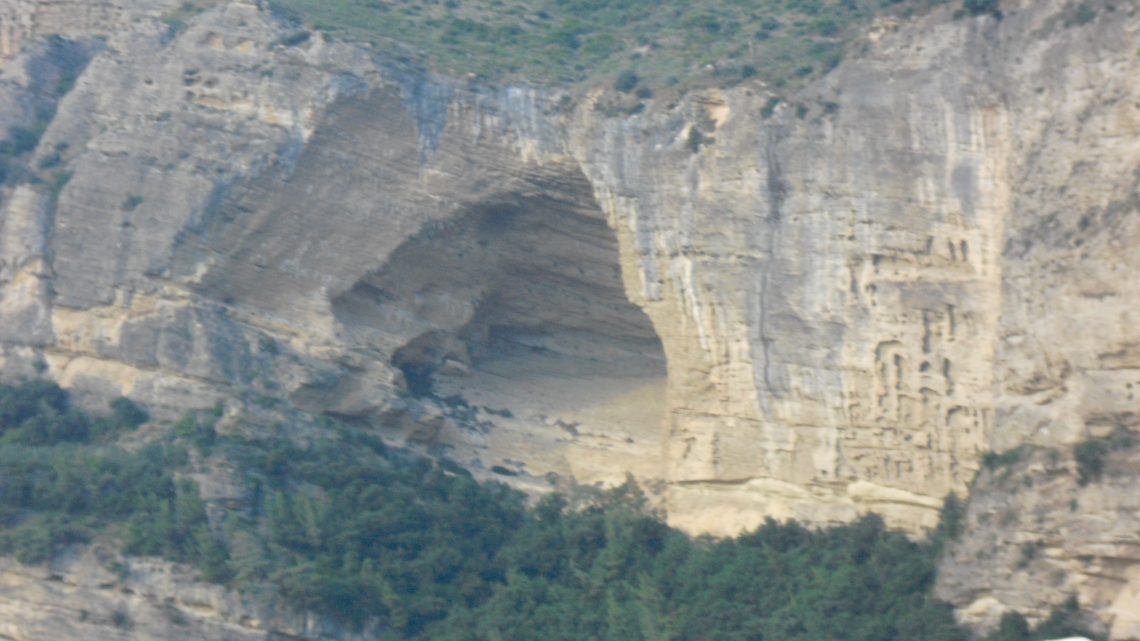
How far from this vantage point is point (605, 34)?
118 feet

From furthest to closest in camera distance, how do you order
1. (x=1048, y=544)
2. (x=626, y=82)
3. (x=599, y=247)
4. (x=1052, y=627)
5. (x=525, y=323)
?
(x=525, y=323) → (x=599, y=247) → (x=626, y=82) → (x=1048, y=544) → (x=1052, y=627)

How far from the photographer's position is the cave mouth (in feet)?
107

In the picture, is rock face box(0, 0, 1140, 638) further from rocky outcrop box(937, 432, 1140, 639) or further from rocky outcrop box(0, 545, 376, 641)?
rocky outcrop box(0, 545, 376, 641)

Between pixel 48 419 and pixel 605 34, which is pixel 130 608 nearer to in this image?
pixel 48 419

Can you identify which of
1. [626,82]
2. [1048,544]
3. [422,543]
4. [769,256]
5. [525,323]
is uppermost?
[626,82]

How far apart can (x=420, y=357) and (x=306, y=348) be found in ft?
7.35

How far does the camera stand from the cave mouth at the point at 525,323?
32.5 meters

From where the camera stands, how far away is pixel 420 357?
33.7 m

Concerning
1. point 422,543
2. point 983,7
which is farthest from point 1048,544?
point 422,543

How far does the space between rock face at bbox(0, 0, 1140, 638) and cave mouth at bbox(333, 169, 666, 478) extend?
50 mm

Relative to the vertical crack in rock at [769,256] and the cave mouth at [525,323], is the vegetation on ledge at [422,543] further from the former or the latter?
the vertical crack in rock at [769,256]

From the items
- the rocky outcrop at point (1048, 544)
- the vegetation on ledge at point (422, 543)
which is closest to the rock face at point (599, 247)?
the rocky outcrop at point (1048, 544)

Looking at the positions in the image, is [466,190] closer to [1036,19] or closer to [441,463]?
[441,463]

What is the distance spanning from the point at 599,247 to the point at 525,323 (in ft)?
8.38
